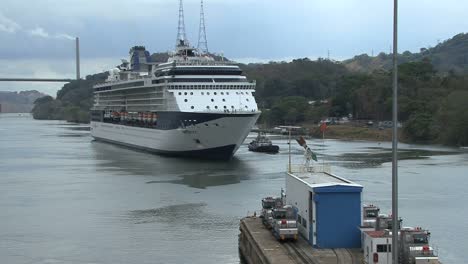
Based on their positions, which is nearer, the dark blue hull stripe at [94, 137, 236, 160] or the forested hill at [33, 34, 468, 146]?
the dark blue hull stripe at [94, 137, 236, 160]

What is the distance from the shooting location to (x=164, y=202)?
3425cm

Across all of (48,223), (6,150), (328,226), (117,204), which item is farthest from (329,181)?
(6,150)

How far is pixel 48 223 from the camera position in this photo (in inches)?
1131

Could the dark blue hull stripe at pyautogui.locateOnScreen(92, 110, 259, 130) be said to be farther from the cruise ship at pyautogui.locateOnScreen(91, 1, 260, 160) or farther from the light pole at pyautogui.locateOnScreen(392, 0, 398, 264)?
the light pole at pyautogui.locateOnScreen(392, 0, 398, 264)

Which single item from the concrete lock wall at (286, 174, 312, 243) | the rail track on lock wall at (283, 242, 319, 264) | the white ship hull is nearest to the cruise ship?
the white ship hull

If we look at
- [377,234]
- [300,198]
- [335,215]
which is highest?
[300,198]

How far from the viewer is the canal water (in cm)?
2370

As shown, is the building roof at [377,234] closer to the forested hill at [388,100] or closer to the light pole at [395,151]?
the light pole at [395,151]

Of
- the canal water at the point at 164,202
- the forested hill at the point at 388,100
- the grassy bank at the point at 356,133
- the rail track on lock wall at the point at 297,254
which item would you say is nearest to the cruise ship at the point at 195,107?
the canal water at the point at 164,202

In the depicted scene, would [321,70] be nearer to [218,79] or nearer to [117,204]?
[218,79]

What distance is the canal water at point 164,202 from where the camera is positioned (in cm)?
2370

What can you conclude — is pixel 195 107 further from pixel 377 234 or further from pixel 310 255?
pixel 377 234

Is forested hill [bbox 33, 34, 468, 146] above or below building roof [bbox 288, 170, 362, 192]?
above

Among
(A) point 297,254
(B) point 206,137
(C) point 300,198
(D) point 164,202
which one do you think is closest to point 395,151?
(A) point 297,254
